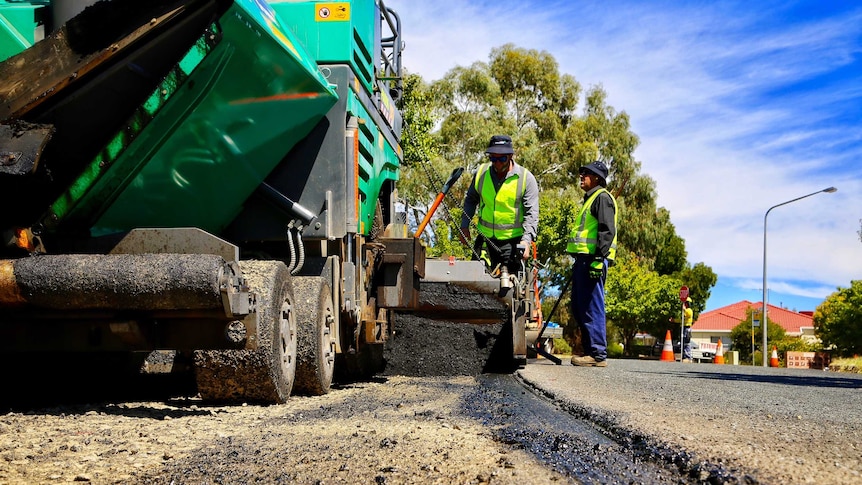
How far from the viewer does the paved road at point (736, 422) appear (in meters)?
3.17

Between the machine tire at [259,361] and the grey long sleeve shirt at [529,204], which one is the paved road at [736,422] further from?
the machine tire at [259,361]

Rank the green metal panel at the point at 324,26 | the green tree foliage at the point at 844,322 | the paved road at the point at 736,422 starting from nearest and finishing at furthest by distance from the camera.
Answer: the paved road at the point at 736,422, the green metal panel at the point at 324,26, the green tree foliage at the point at 844,322

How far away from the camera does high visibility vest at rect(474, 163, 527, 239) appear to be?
8859mm

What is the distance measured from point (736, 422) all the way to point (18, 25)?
4.07 m

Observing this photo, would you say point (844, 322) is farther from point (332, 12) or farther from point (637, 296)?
point (332, 12)

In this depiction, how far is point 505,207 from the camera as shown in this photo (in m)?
8.86

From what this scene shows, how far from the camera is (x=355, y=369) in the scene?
792 centimetres

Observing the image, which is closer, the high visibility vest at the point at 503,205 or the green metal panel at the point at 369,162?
the green metal panel at the point at 369,162

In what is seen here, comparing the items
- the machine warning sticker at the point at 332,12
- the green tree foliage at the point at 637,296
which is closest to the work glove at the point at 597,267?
the machine warning sticker at the point at 332,12

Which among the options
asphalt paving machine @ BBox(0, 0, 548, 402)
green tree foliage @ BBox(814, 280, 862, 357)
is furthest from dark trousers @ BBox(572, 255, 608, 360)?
green tree foliage @ BBox(814, 280, 862, 357)

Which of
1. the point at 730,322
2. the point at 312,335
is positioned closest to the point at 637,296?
the point at 312,335

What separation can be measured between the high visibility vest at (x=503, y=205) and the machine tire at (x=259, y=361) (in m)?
3.95

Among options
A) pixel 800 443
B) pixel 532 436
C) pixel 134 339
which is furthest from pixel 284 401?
pixel 800 443

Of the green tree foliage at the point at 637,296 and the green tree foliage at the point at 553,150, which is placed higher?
the green tree foliage at the point at 553,150
